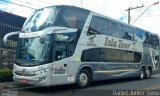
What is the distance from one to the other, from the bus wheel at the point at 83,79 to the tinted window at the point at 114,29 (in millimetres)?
3468

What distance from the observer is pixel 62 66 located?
13.8 m

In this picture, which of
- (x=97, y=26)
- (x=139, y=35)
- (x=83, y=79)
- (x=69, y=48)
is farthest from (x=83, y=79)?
(x=139, y=35)

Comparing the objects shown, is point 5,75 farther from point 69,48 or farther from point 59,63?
point 69,48

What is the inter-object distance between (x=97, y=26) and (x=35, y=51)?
459 cm

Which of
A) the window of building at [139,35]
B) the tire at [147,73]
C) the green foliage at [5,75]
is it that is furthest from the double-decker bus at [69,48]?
the tire at [147,73]

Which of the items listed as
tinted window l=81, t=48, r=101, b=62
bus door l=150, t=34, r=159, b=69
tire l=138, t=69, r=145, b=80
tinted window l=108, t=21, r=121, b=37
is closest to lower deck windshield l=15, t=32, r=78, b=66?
tinted window l=81, t=48, r=101, b=62

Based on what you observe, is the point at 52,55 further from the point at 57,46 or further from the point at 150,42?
the point at 150,42

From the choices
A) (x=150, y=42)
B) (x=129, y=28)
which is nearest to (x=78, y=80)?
(x=129, y=28)

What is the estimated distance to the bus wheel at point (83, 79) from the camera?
14981mm

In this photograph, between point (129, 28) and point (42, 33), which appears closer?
point (42, 33)

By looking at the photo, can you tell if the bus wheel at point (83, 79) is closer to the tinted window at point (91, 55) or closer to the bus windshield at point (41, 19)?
the tinted window at point (91, 55)

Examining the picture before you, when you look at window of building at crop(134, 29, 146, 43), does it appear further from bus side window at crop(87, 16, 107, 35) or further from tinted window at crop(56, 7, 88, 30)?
tinted window at crop(56, 7, 88, 30)

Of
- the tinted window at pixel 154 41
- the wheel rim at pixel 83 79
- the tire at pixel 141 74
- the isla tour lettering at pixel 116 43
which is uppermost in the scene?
the tinted window at pixel 154 41

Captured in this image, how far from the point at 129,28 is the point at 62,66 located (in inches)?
334
